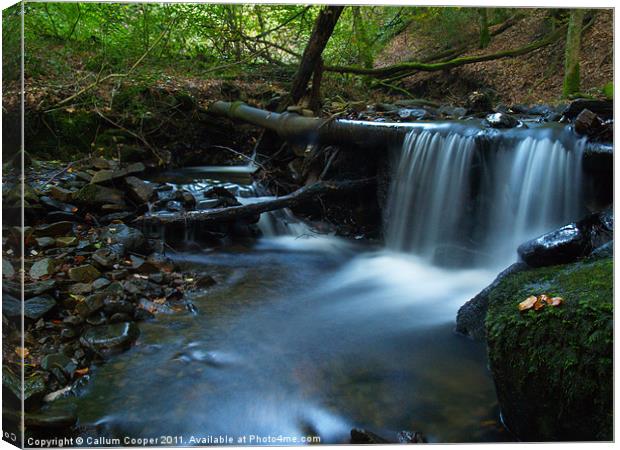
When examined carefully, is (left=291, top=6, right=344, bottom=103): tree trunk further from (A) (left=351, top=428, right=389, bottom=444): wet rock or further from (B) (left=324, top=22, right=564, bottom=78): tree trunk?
(A) (left=351, top=428, right=389, bottom=444): wet rock

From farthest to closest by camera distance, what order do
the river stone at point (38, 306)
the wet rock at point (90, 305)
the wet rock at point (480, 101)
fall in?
the wet rock at point (480, 101) < the wet rock at point (90, 305) < the river stone at point (38, 306)

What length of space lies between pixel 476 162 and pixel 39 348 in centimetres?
375

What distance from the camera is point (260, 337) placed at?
3285 millimetres

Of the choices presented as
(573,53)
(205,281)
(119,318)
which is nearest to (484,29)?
(573,53)

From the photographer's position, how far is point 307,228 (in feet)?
19.3

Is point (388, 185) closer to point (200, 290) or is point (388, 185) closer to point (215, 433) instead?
point (200, 290)

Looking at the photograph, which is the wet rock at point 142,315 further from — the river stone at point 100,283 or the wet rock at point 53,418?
the wet rock at point 53,418

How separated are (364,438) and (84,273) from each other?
267 centimetres

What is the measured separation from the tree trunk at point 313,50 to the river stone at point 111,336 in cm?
302

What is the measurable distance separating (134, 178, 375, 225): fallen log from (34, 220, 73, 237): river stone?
25.7 inches

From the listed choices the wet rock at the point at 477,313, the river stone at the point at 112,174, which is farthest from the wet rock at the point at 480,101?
the river stone at the point at 112,174

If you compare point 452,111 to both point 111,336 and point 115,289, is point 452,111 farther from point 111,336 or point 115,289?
point 111,336

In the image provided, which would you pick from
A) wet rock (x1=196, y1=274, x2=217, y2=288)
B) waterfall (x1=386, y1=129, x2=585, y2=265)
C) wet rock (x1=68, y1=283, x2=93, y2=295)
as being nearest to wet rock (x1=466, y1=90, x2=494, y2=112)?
waterfall (x1=386, y1=129, x2=585, y2=265)

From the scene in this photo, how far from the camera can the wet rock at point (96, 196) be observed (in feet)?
16.7
